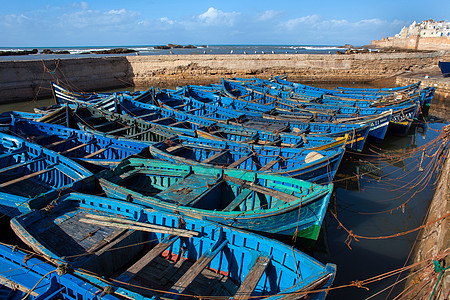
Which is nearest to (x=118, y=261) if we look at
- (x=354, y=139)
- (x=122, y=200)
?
(x=122, y=200)

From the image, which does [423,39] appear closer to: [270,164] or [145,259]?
[270,164]

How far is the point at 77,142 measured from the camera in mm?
13836

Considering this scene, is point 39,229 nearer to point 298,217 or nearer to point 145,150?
point 145,150

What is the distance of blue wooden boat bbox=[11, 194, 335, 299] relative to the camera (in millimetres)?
5973

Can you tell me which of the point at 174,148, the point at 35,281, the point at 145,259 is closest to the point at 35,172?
the point at 174,148

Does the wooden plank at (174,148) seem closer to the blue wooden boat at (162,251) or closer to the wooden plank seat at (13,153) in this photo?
the blue wooden boat at (162,251)

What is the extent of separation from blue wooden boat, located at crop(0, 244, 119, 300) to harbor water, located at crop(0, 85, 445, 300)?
10.2 feet

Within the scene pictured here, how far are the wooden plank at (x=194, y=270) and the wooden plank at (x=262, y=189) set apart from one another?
231cm

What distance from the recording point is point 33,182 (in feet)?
35.8

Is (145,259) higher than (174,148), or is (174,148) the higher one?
(174,148)

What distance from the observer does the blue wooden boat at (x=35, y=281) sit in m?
5.30

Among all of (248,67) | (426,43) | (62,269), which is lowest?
(62,269)

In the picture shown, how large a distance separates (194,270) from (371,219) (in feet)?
27.7

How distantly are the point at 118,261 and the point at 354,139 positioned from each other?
1305cm
